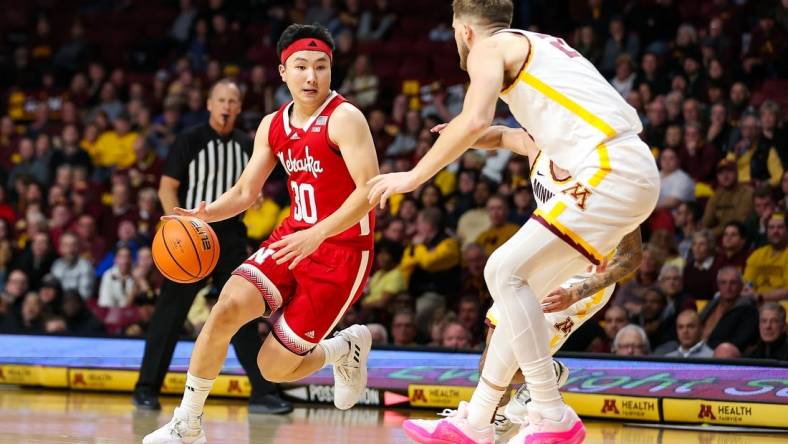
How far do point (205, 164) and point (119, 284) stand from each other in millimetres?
4370

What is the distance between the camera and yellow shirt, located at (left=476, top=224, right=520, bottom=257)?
11.9 m

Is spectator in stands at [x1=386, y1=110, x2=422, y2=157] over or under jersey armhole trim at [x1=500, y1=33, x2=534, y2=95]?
under

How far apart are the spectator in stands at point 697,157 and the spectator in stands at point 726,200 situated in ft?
2.01

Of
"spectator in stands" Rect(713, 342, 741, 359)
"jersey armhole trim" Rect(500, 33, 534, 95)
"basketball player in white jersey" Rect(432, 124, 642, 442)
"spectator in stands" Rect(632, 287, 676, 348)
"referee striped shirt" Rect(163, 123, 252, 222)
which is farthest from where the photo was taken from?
"spectator in stands" Rect(632, 287, 676, 348)

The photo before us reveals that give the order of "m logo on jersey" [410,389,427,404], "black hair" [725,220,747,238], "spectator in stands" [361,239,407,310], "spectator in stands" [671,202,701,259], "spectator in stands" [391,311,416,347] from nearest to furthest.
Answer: "m logo on jersey" [410,389,427,404], "black hair" [725,220,747,238], "spectator in stands" [391,311,416,347], "spectator in stands" [671,202,701,259], "spectator in stands" [361,239,407,310]

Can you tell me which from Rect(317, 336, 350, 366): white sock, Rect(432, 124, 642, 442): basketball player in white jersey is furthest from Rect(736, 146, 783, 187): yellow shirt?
Rect(317, 336, 350, 366): white sock

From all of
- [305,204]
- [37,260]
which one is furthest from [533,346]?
[37,260]

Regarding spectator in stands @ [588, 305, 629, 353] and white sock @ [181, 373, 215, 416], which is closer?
white sock @ [181, 373, 215, 416]

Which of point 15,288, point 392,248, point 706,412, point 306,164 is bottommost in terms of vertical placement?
point 15,288

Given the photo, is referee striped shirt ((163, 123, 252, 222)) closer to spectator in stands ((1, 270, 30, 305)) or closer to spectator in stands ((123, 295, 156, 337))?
spectator in stands ((123, 295, 156, 337))

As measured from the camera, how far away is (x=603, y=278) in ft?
21.4

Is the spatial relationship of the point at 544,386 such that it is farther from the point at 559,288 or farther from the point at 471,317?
the point at 471,317

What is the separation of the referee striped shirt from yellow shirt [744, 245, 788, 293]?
4557mm

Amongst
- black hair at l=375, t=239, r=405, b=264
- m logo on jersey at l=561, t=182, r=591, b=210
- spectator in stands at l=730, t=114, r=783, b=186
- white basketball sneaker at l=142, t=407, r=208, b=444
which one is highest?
m logo on jersey at l=561, t=182, r=591, b=210
